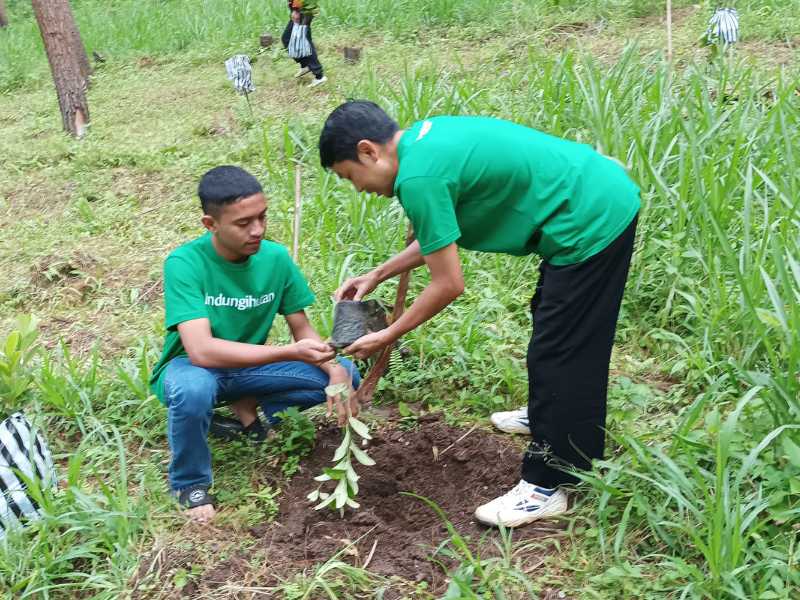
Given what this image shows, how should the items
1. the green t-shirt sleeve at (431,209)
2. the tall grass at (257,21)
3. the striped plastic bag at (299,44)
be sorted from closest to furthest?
1. the green t-shirt sleeve at (431,209)
2. the striped plastic bag at (299,44)
3. the tall grass at (257,21)

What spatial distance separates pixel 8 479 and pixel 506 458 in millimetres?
1576

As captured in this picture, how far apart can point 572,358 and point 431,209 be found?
0.62 meters

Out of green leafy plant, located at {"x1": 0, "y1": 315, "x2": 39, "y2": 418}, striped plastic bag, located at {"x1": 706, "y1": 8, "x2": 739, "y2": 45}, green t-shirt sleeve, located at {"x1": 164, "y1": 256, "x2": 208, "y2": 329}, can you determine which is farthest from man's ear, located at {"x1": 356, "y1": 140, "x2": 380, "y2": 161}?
striped plastic bag, located at {"x1": 706, "y1": 8, "x2": 739, "y2": 45}

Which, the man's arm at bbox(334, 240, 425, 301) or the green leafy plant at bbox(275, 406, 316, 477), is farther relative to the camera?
the green leafy plant at bbox(275, 406, 316, 477)

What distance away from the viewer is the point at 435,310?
2053 millimetres

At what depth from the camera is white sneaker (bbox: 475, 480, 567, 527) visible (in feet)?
7.45

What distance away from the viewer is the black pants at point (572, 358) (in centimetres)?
212

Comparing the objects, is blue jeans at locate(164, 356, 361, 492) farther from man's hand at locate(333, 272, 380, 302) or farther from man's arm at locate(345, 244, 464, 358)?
man's arm at locate(345, 244, 464, 358)

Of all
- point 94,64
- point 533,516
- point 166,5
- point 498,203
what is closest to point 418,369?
point 533,516

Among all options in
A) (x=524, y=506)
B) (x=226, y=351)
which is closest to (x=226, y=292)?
(x=226, y=351)

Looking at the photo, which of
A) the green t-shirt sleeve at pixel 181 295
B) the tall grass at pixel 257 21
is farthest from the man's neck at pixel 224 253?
the tall grass at pixel 257 21

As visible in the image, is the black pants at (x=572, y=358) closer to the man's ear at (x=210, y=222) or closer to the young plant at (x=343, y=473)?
the young plant at (x=343, y=473)

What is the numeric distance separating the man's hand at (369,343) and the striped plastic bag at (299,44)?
5599 millimetres

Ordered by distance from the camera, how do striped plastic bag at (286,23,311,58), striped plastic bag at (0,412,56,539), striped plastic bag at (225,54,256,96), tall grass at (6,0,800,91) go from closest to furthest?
striped plastic bag at (0,412,56,539)
striped plastic bag at (225,54,256,96)
striped plastic bag at (286,23,311,58)
tall grass at (6,0,800,91)
